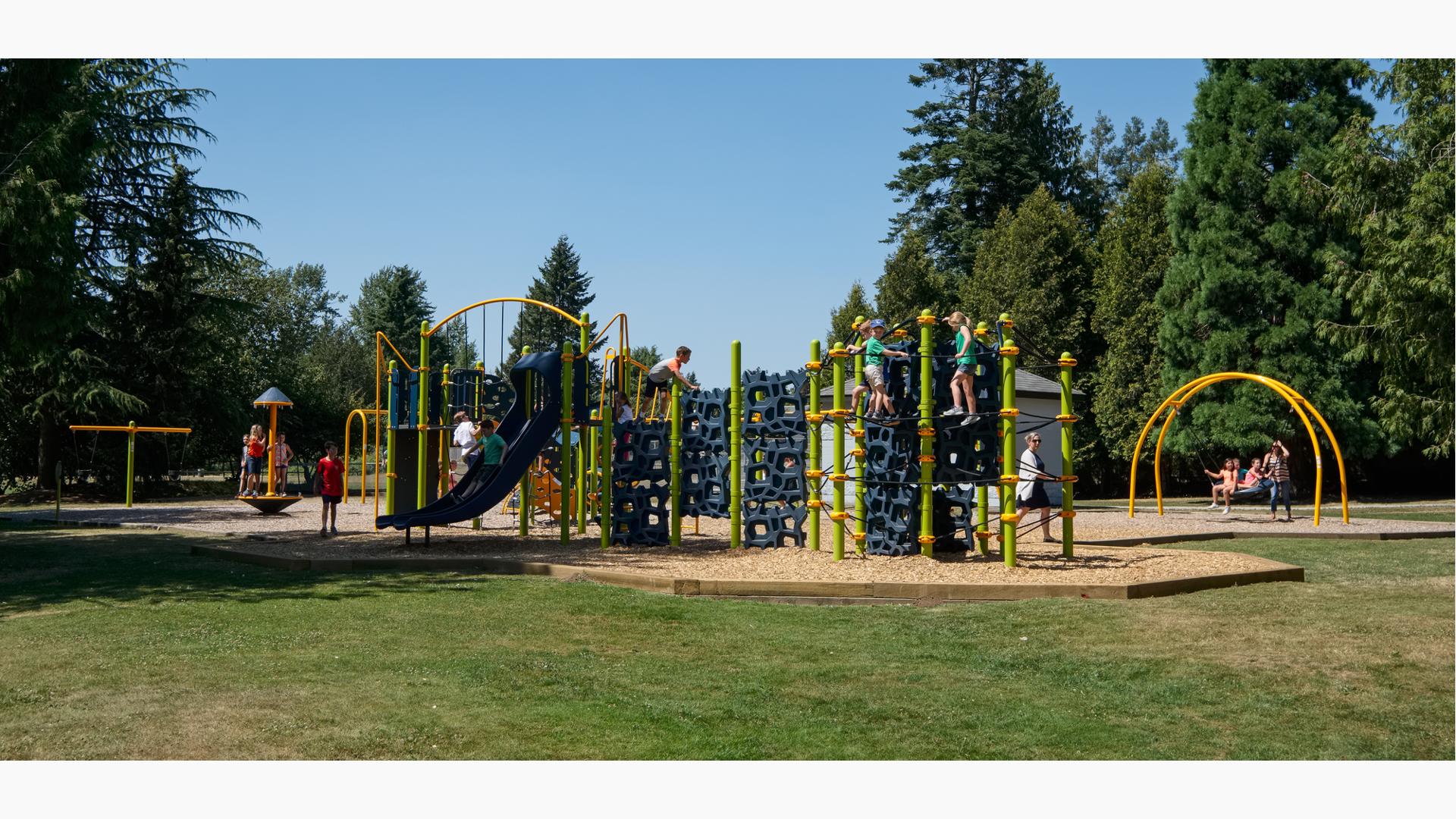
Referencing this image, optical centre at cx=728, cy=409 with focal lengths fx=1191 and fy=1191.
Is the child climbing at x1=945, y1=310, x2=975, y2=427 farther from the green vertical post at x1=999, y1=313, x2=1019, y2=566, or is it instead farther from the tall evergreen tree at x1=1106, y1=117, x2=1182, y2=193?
the tall evergreen tree at x1=1106, y1=117, x2=1182, y2=193

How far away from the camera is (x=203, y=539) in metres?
17.3

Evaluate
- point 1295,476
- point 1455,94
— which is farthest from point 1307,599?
point 1295,476

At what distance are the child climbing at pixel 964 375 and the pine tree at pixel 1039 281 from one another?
84.8ft

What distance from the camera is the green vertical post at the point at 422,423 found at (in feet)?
58.4

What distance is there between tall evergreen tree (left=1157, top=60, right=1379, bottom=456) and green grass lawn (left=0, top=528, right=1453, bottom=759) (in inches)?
787

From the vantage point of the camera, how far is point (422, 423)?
1792 centimetres

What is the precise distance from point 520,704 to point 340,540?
11122 millimetres

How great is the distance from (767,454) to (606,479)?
2.14 metres

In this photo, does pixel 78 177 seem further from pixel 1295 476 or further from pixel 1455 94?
pixel 1295 476

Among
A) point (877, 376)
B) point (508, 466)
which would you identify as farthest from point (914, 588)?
point (508, 466)

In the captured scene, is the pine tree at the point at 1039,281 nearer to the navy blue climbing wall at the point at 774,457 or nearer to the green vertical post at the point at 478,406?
the green vertical post at the point at 478,406

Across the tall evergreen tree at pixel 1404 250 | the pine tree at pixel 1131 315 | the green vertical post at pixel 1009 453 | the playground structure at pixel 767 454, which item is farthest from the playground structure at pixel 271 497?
the pine tree at pixel 1131 315

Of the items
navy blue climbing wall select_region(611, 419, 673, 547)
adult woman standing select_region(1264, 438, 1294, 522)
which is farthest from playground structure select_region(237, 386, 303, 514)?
adult woman standing select_region(1264, 438, 1294, 522)

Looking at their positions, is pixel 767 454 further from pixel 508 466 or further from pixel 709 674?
pixel 709 674
